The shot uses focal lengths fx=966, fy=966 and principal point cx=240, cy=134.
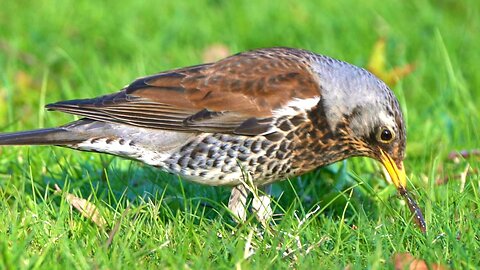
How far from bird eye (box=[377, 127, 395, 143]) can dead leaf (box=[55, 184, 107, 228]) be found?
5.03 feet

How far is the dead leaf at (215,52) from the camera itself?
804cm

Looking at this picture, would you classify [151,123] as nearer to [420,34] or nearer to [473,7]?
[420,34]

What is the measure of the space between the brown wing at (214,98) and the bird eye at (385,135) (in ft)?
1.37

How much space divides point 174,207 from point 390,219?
3.93ft

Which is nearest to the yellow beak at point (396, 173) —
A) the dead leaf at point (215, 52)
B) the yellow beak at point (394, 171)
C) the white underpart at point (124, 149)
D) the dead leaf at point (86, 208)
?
the yellow beak at point (394, 171)

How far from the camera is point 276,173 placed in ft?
16.8

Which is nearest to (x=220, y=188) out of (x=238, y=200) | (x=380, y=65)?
(x=238, y=200)

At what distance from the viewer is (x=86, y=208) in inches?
195

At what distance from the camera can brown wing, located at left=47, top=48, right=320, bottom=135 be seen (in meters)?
5.14

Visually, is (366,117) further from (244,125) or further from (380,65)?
(380,65)

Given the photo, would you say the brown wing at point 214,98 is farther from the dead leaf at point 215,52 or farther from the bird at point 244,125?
the dead leaf at point 215,52

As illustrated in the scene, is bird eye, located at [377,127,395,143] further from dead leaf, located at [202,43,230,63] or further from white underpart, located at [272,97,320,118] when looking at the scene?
dead leaf, located at [202,43,230,63]

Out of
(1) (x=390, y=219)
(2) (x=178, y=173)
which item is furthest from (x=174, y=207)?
(1) (x=390, y=219)

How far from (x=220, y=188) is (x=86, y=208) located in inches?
43.1
